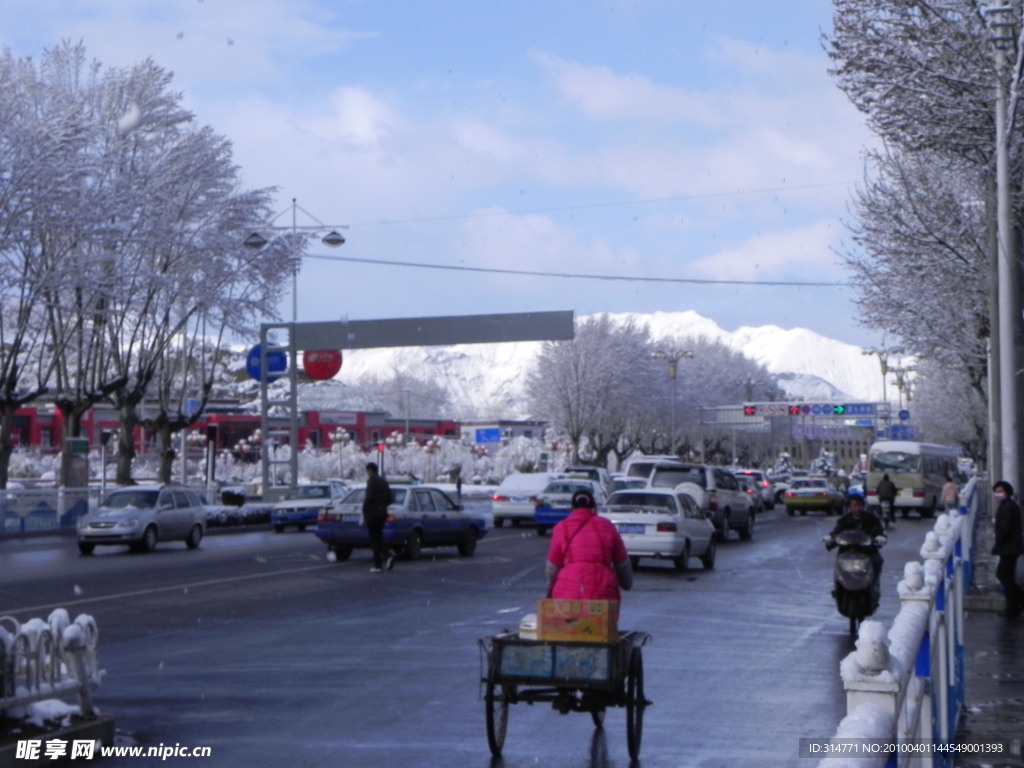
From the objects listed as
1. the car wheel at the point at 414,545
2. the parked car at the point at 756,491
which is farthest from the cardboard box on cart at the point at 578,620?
the parked car at the point at 756,491

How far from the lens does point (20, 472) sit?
220 feet

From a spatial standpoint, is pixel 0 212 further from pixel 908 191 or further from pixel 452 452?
pixel 452 452

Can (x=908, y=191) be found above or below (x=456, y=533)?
above

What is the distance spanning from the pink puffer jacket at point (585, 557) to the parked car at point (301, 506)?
30127 millimetres

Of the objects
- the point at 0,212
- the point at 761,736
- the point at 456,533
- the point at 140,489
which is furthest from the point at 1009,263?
the point at 0,212

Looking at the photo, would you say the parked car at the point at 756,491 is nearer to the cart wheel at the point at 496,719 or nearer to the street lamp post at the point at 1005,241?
the street lamp post at the point at 1005,241

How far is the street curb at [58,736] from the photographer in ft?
26.9

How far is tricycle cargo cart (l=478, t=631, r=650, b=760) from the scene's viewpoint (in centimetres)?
871

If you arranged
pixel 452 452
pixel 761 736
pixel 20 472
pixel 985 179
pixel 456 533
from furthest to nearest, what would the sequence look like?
pixel 452 452 → pixel 20 472 → pixel 456 533 → pixel 985 179 → pixel 761 736

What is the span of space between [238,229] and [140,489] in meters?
17.4

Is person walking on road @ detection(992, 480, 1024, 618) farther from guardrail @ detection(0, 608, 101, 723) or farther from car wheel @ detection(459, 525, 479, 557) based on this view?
car wheel @ detection(459, 525, 479, 557)

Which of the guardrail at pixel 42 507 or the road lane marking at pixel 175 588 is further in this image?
the guardrail at pixel 42 507

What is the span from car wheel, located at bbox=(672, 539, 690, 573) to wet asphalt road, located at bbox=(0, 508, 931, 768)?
346mm

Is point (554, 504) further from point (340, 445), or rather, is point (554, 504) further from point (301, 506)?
point (340, 445)
